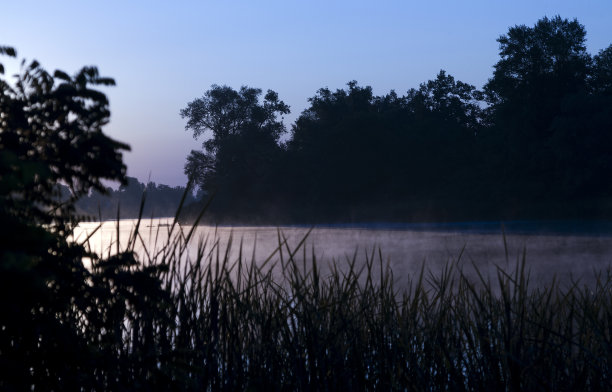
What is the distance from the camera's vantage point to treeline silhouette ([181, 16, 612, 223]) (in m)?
33.2

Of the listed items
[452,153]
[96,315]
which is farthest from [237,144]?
[96,315]

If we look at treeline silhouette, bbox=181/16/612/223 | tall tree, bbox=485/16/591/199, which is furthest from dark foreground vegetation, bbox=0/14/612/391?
tall tree, bbox=485/16/591/199

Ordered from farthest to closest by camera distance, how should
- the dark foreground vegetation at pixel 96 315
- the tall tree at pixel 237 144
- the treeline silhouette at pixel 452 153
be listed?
the tall tree at pixel 237 144
the treeline silhouette at pixel 452 153
the dark foreground vegetation at pixel 96 315

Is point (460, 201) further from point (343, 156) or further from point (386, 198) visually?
point (343, 156)

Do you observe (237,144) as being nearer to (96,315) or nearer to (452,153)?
(452,153)

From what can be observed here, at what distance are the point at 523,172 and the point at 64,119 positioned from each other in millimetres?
37191

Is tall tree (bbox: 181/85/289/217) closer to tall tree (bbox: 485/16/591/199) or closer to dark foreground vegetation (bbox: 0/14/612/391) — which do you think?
tall tree (bbox: 485/16/591/199)

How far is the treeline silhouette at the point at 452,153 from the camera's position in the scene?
33.2m

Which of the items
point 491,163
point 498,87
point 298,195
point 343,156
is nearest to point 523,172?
point 491,163

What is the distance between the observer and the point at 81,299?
1721 mm

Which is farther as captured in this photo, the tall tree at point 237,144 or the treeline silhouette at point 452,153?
the tall tree at point 237,144

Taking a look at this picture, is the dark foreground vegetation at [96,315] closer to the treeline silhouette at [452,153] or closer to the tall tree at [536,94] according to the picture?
the treeline silhouette at [452,153]

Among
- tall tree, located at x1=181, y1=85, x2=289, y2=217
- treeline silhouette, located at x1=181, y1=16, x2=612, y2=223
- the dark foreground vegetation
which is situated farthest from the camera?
tall tree, located at x1=181, y1=85, x2=289, y2=217

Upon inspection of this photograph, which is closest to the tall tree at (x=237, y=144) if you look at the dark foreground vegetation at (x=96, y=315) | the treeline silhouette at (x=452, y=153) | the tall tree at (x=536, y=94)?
the treeline silhouette at (x=452, y=153)
